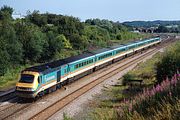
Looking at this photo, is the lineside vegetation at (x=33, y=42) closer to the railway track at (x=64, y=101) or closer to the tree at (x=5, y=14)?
the tree at (x=5, y=14)

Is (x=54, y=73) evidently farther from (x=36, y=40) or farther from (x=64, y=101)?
(x=36, y=40)

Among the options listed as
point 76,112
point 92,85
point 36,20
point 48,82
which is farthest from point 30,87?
point 36,20

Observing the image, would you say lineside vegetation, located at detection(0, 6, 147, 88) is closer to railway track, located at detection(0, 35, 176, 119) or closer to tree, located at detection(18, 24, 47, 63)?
tree, located at detection(18, 24, 47, 63)

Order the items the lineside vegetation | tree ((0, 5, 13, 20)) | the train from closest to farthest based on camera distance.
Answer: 1. the train
2. the lineside vegetation
3. tree ((0, 5, 13, 20))

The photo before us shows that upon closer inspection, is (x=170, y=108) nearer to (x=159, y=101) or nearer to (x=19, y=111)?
(x=159, y=101)

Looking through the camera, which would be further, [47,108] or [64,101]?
[64,101]

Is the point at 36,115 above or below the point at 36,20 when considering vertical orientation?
below

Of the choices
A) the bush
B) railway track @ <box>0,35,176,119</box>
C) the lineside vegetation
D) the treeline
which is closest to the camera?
railway track @ <box>0,35,176,119</box>

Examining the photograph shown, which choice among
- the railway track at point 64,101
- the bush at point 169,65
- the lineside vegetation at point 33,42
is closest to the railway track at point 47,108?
the railway track at point 64,101

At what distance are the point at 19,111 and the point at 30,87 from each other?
2.53m

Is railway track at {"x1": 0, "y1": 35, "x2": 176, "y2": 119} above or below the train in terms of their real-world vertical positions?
below

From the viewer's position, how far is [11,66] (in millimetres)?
38375

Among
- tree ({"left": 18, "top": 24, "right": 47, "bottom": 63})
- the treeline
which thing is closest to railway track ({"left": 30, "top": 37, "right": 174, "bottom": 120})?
the treeline

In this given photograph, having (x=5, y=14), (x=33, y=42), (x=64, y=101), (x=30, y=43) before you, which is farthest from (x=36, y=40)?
(x=64, y=101)
